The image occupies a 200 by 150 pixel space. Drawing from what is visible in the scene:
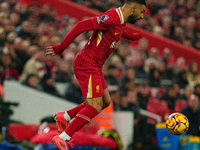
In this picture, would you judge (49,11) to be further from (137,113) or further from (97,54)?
(97,54)

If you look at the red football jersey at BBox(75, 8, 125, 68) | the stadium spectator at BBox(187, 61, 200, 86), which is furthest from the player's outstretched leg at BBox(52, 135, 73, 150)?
the stadium spectator at BBox(187, 61, 200, 86)

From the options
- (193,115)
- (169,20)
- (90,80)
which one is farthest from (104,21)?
(169,20)

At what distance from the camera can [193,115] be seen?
822cm

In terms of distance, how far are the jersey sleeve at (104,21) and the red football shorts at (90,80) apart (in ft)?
1.72

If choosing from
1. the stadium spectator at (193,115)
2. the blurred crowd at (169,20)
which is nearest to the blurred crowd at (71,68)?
the stadium spectator at (193,115)

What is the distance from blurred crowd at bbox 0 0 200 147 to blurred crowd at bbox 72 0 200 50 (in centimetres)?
199

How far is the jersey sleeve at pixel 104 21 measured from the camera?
459 centimetres

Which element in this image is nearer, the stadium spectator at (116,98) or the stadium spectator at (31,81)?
the stadium spectator at (31,81)

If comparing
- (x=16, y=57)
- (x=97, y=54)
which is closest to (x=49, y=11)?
(x=16, y=57)

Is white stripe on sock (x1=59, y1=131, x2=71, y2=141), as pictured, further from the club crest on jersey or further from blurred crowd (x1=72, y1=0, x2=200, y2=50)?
blurred crowd (x1=72, y1=0, x2=200, y2=50)

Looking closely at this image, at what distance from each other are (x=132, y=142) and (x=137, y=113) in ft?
4.21

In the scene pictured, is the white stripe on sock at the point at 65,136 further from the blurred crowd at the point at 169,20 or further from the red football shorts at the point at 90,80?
the blurred crowd at the point at 169,20

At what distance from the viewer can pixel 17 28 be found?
10484 mm

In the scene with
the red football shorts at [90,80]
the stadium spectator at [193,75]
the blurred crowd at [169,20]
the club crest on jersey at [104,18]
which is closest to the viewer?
the club crest on jersey at [104,18]
